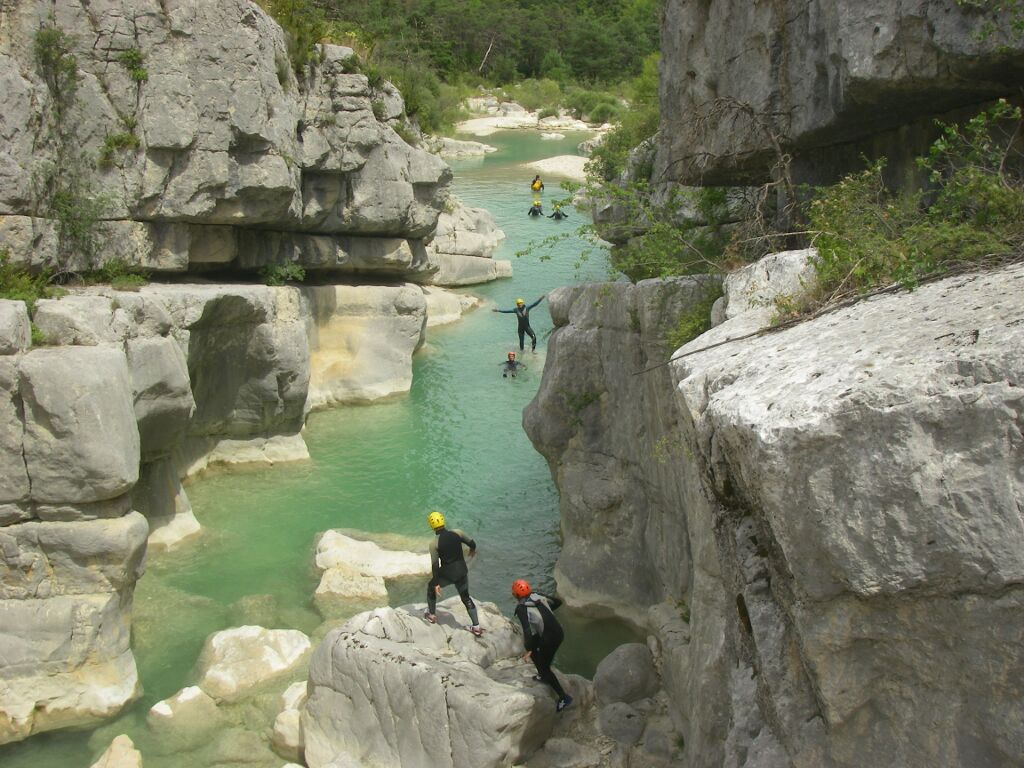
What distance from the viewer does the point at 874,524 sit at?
4.67m

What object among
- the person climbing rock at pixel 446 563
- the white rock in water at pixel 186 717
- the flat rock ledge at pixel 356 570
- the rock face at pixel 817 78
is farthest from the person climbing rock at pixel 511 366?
the white rock in water at pixel 186 717

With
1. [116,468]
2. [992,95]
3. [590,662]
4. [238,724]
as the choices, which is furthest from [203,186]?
[992,95]

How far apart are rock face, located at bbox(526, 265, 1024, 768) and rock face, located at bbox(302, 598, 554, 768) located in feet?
11.1

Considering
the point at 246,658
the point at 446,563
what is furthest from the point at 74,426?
the point at 446,563

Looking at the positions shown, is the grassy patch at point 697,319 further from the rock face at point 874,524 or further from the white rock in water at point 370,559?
the white rock in water at point 370,559

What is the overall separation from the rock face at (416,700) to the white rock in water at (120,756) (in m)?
1.70

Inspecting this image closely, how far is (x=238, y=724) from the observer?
1070 cm

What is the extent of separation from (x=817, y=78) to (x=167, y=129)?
9601 mm

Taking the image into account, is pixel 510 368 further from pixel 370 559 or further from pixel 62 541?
pixel 62 541

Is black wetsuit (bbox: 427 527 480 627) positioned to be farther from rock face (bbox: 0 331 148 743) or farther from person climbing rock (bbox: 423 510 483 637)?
rock face (bbox: 0 331 148 743)

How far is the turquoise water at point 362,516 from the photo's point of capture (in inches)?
471

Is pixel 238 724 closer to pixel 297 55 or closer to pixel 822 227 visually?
pixel 822 227

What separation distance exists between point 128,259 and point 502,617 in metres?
8.25

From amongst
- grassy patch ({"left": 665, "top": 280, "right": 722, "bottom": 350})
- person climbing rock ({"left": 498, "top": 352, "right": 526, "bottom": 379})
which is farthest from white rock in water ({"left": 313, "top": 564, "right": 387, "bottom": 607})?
person climbing rock ({"left": 498, "top": 352, "right": 526, "bottom": 379})
